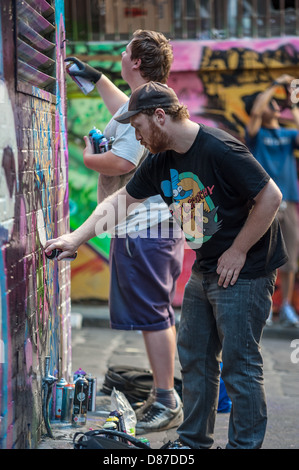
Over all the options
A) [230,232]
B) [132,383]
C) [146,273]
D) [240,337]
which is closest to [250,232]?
[230,232]

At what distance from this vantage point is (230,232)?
3619 millimetres

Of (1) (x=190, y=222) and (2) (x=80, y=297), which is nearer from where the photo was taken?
(1) (x=190, y=222)

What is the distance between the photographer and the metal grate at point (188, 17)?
809 centimetres

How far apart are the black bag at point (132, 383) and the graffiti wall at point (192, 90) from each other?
10.00 feet

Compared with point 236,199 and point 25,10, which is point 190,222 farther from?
point 25,10

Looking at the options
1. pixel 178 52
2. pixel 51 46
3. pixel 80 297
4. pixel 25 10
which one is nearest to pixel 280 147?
pixel 178 52

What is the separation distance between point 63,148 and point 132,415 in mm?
1651

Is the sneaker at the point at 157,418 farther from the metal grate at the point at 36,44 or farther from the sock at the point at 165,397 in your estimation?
the metal grate at the point at 36,44

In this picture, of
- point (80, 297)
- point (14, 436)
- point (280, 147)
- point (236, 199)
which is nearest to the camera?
point (14, 436)

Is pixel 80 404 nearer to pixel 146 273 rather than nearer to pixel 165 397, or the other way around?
pixel 165 397

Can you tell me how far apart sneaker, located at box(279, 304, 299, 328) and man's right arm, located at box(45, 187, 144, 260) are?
4300mm

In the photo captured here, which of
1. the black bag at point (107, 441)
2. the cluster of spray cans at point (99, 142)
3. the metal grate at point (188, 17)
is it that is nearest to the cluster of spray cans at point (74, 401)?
the black bag at point (107, 441)

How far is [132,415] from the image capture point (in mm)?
4430

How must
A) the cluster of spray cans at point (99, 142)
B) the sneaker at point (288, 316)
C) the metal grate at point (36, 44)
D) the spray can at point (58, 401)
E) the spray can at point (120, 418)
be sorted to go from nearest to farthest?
1. the metal grate at point (36, 44)
2. the spray can at point (120, 418)
3. the spray can at point (58, 401)
4. the cluster of spray cans at point (99, 142)
5. the sneaker at point (288, 316)
